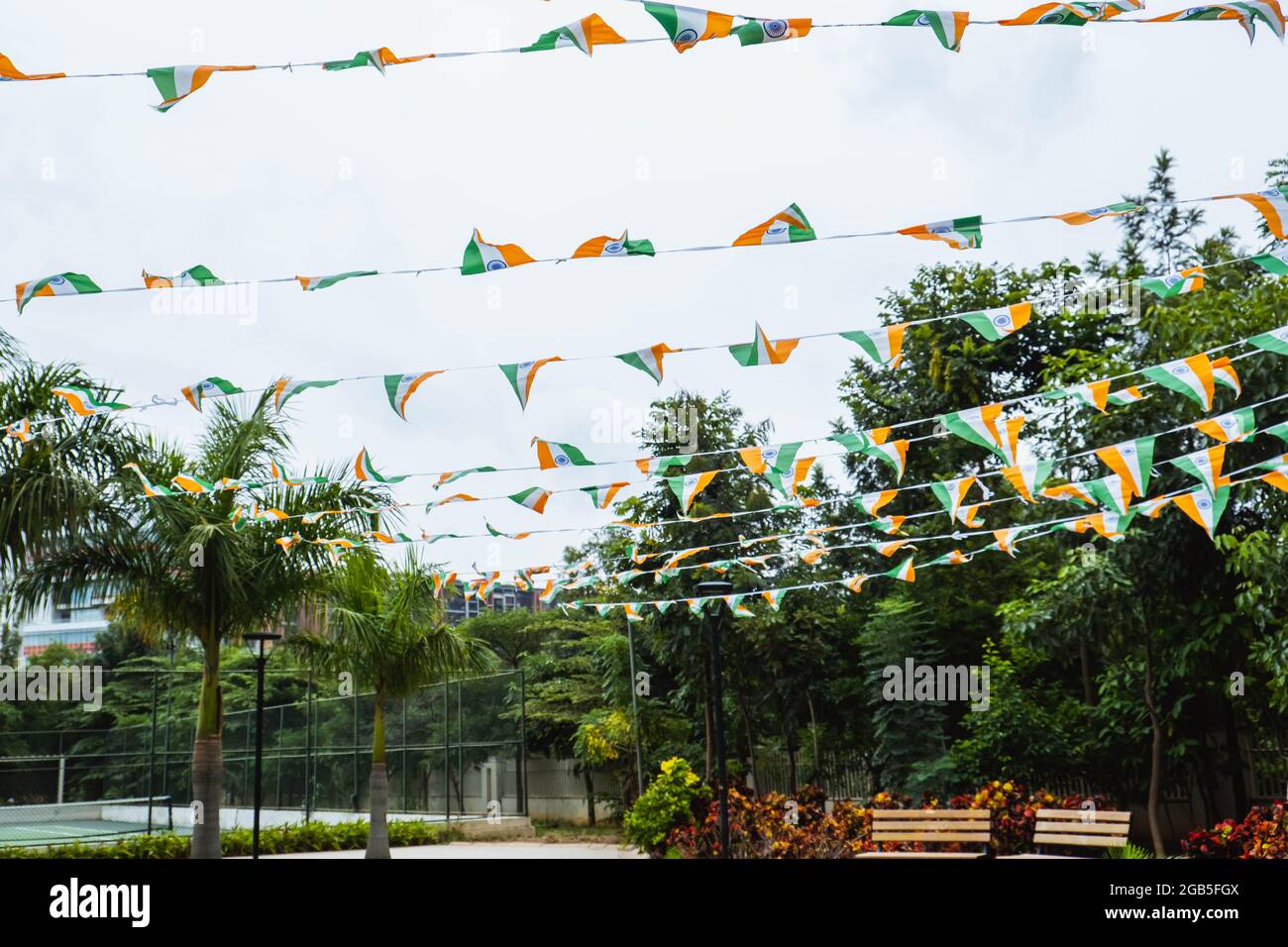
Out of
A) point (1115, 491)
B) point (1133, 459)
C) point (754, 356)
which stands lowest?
point (1115, 491)

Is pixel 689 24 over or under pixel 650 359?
over

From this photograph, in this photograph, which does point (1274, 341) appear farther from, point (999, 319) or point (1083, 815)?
point (1083, 815)

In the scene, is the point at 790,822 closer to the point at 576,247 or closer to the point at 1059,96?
the point at 1059,96

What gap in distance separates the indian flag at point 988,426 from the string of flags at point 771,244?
1.39 meters

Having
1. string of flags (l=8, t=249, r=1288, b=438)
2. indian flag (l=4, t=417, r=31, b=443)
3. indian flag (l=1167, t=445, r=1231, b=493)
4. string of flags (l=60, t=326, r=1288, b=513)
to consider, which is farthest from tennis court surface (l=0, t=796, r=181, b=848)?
indian flag (l=1167, t=445, r=1231, b=493)

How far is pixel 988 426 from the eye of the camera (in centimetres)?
687

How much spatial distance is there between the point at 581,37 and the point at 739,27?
1.93 feet

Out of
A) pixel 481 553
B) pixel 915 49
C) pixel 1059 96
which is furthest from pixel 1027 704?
pixel 915 49

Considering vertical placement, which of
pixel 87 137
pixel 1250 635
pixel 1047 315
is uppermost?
pixel 1047 315

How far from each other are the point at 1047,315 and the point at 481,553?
29.1ft

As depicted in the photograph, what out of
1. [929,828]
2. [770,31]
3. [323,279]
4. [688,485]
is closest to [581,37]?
[770,31]

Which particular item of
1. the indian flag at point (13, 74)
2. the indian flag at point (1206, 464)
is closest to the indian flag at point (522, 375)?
the indian flag at point (13, 74)

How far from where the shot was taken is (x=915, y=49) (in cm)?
569

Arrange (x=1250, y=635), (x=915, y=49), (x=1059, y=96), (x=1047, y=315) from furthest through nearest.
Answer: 1. (x=1047, y=315)
2. (x=1250, y=635)
3. (x=1059, y=96)
4. (x=915, y=49)
